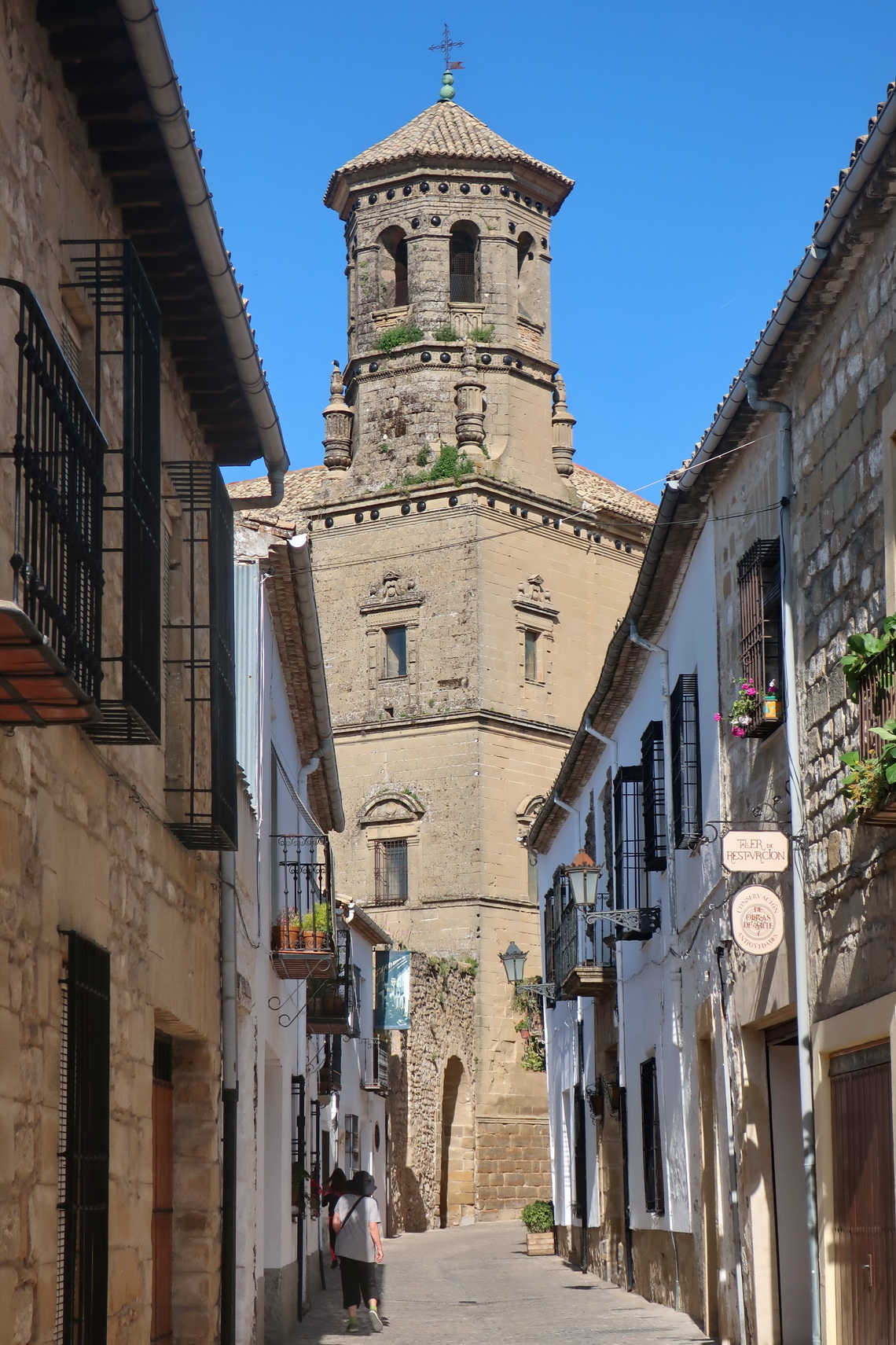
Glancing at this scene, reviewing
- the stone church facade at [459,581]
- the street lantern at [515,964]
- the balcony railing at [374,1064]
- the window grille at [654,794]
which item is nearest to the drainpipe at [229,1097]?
the window grille at [654,794]

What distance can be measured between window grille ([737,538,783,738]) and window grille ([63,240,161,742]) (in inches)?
156

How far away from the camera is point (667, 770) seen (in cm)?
1379

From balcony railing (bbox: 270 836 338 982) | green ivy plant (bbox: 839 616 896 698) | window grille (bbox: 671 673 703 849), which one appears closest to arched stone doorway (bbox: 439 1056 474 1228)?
balcony railing (bbox: 270 836 338 982)

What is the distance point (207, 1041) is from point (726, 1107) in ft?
12.2

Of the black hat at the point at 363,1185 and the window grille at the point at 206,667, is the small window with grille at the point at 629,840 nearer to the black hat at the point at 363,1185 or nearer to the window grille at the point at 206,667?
the black hat at the point at 363,1185

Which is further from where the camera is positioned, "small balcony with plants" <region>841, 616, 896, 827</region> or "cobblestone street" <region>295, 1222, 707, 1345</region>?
"cobblestone street" <region>295, 1222, 707, 1345</region>

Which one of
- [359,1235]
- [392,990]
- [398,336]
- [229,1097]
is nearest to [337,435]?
[398,336]

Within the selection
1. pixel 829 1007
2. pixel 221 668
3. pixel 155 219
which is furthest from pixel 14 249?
pixel 829 1007

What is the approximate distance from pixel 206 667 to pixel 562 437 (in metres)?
34.3

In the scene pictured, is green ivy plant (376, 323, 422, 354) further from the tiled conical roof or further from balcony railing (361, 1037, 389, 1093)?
balcony railing (361, 1037, 389, 1093)

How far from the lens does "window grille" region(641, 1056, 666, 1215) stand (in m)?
15.2

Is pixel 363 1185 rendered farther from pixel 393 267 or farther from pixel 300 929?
pixel 393 267

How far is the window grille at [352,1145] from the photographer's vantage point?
88.1 ft

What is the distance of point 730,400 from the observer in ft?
34.2
